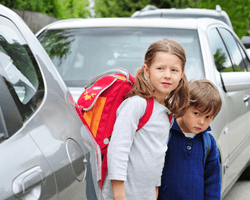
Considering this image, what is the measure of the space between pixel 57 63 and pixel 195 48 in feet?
3.97

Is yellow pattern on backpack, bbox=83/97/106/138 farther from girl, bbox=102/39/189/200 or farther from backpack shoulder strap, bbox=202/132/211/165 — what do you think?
backpack shoulder strap, bbox=202/132/211/165

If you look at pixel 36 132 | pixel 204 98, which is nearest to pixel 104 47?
pixel 204 98

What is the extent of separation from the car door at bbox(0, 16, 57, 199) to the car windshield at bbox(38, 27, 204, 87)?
1737 millimetres

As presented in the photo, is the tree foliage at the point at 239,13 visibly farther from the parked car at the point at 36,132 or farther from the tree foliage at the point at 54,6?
the parked car at the point at 36,132

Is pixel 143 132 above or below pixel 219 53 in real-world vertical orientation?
above

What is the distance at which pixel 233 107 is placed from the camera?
145 inches

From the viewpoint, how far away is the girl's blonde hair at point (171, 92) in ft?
6.68

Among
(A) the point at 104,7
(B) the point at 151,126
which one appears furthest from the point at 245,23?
(B) the point at 151,126

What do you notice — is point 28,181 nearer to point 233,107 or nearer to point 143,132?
point 143,132

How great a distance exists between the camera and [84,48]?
373cm

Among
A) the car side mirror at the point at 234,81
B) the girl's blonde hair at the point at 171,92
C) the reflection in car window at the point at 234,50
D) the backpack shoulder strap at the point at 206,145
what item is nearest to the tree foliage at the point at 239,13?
the reflection in car window at the point at 234,50

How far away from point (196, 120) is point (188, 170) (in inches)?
11.9

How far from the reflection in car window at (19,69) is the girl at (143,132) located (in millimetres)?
528

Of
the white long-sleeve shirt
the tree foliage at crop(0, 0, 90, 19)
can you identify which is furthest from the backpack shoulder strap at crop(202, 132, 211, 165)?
the tree foliage at crop(0, 0, 90, 19)
